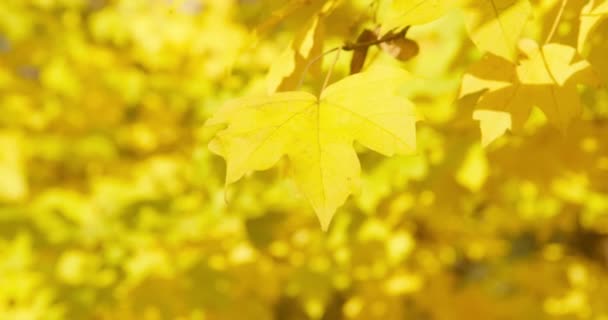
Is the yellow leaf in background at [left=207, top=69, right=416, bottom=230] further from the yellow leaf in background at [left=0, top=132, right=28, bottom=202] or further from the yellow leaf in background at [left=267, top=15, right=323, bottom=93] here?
the yellow leaf in background at [left=0, top=132, right=28, bottom=202]

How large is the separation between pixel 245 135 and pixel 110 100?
1789 millimetres

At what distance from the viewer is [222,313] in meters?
2.12

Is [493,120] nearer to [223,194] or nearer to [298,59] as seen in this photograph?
Answer: [298,59]

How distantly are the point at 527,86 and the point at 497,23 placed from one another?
0.15 meters

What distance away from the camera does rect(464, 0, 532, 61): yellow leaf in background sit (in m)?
0.83

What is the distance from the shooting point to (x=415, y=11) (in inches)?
34.1

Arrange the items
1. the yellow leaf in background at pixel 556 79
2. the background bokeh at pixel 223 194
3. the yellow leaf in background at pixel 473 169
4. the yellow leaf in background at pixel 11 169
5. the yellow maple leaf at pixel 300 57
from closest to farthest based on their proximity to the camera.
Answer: the yellow leaf in background at pixel 556 79, the yellow maple leaf at pixel 300 57, the yellow leaf in background at pixel 473 169, the background bokeh at pixel 223 194, the yellow leaf in background at pixel 11 169

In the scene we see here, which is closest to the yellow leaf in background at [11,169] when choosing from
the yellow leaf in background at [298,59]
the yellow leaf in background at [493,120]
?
the yellow leaf in background at [298,59]

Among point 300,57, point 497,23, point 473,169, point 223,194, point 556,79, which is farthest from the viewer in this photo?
point 223,194

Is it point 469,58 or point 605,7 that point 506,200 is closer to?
point 469,58

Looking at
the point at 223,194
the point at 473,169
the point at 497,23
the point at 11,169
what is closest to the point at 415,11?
the point at 497,23

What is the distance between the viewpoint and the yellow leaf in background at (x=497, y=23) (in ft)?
2.74

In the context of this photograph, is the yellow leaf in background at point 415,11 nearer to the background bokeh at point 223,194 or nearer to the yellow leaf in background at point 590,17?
the yellow leaf in background at point 590,17

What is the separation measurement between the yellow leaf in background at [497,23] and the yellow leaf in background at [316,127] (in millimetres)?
112
